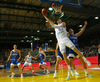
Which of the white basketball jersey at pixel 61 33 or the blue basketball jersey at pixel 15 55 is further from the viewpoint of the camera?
the blue basketball jersey at pixel 15 55

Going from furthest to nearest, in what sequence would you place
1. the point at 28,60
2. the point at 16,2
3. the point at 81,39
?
the point at 81,39, the point at 16,2, the point at 28,60

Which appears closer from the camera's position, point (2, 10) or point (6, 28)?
point (2, 10)

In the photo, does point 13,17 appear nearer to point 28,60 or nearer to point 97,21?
point 28,60

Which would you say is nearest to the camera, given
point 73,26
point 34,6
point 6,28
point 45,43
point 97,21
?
point 34,6

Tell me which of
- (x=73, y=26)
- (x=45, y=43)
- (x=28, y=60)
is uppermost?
(x=73, y=26)

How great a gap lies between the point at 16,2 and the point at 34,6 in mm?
2218

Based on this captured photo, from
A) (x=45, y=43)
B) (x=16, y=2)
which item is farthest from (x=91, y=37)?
(x=16, y=2)

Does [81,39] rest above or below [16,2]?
below

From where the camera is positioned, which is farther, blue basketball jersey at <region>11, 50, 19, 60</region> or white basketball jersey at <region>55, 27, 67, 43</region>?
blue basketball jersey at <region>11, 50, 19, 60</region>

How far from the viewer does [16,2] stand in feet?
42.2

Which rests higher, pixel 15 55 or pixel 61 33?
pixel 61 33

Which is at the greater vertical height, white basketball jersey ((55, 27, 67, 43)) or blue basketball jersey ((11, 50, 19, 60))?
white basketball jersey ((55, 27, 67, 43))

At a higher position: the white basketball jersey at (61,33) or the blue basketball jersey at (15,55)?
the white basketball jersey at (61,33)

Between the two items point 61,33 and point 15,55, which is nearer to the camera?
point 61,33
